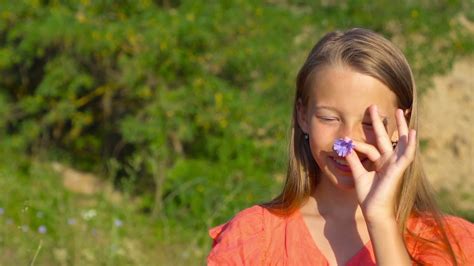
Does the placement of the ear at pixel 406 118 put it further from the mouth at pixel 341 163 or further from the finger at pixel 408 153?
the finger at pixel 408 153

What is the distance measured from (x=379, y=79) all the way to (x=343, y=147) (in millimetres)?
203

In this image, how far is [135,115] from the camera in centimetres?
715

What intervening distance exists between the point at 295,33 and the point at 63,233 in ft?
9.19

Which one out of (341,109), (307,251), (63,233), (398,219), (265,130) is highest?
(341,109)

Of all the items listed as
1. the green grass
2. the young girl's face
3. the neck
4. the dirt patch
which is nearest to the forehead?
the young girl's face

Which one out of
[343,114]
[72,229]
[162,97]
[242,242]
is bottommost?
[72,229]

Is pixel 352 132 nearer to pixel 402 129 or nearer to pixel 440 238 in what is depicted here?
pixel 402 129

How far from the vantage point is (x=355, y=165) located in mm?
2148

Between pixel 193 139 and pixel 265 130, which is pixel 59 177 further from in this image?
pixel 265 130

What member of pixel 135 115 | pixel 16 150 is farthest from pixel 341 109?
pixel 16 150

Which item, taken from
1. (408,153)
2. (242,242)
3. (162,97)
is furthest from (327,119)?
(162,97)

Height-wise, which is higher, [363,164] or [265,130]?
[363,164]

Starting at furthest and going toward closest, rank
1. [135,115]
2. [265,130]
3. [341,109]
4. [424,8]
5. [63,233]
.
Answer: [424,8] → [135,115] → [265,130] → [63,233] → [341,109]

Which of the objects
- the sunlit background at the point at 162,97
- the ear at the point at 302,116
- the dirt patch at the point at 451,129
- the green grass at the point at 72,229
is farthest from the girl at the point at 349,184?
the dirt patch at the point at 451,129
